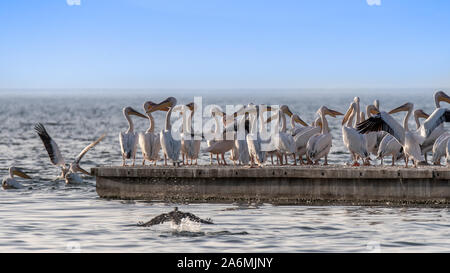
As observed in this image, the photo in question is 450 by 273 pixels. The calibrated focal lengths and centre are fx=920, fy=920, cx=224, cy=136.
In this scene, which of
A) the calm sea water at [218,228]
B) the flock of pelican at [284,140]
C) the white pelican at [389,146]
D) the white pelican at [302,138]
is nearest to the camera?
the calm sea water at [218,228]

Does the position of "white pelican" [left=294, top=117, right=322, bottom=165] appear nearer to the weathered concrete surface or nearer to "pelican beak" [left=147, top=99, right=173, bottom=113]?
the weathered concrete surface

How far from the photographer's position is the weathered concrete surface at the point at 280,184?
51.1ft

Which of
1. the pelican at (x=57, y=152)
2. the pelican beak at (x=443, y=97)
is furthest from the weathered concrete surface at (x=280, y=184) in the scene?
the pelican beak at (x=443, y=97)

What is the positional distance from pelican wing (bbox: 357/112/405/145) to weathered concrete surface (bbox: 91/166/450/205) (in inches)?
30.6

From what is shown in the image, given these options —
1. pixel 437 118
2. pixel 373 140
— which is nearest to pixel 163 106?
pixel 373 140

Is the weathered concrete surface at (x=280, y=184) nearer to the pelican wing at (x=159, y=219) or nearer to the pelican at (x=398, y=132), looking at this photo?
the pelican at (x=398, y=132)

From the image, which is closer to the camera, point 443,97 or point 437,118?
point 437,118

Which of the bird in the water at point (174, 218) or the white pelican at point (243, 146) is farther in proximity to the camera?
the white pelican at point (243, 146)

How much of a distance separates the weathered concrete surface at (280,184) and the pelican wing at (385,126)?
78cm

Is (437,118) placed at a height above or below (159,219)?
above

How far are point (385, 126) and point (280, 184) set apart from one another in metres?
2.17

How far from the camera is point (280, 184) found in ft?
53.6

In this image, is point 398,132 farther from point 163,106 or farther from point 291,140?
point 163,106
